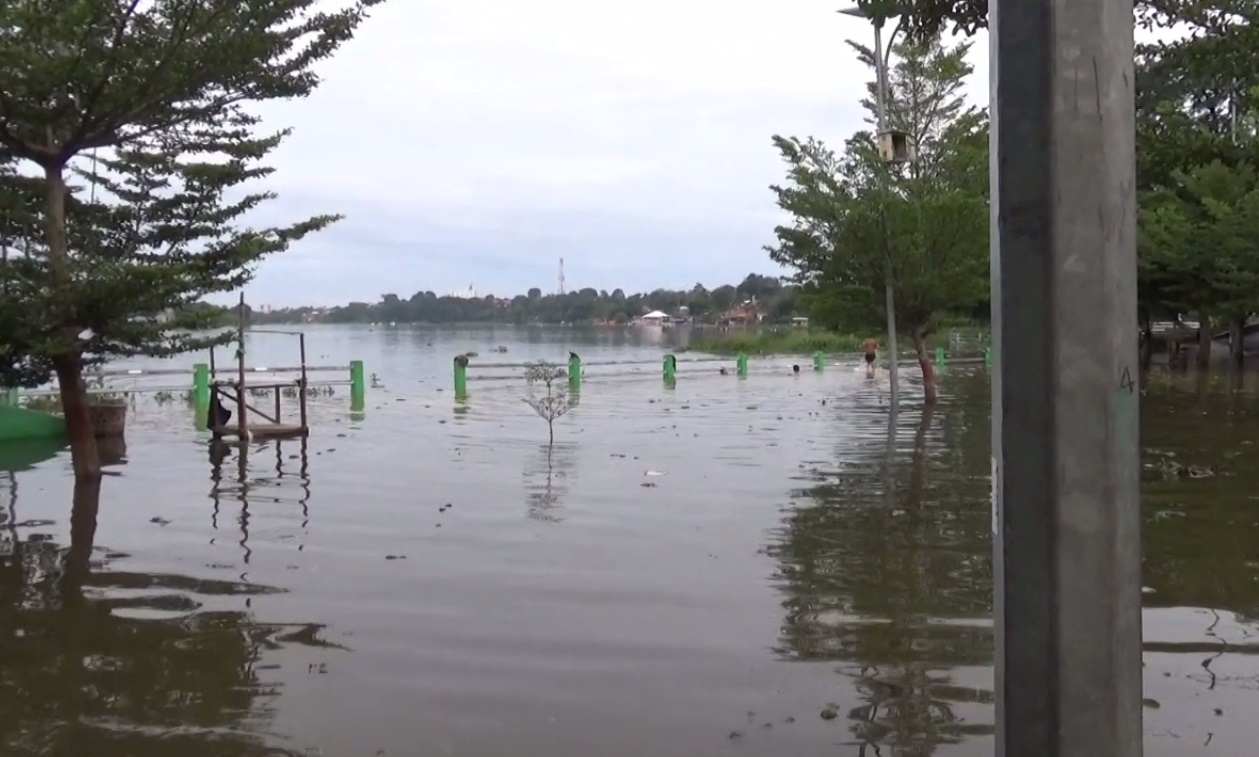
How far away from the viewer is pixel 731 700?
5074 mm

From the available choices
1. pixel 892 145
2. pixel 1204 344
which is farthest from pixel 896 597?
pixel 1204 344

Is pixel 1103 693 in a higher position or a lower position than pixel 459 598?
higher

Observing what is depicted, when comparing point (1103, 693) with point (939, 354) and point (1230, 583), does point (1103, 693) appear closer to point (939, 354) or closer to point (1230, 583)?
point (1230, 583)

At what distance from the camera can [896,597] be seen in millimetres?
6777

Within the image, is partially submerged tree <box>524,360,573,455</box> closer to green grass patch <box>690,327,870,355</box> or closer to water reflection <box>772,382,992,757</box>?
water reflection <box>772,382,992,757</box>

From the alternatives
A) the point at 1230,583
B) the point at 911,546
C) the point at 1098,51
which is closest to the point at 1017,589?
the point at 1098,51

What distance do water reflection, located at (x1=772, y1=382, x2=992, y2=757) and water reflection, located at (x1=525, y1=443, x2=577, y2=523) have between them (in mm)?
2114

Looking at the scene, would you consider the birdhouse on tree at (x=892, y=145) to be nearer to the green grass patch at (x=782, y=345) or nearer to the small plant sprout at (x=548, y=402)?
the small plant sprout at (x=548, y=402)

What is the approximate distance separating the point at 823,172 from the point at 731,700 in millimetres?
16306

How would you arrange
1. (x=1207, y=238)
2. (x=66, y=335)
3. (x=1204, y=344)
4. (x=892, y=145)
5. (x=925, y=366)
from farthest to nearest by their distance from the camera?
(x=1204, y=344), (x=1207, y=238), (x=925, y=366), (x=892, y=145), (x=66, y=335)

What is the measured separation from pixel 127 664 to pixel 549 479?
20.8ft

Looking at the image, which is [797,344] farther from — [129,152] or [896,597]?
[896,597]

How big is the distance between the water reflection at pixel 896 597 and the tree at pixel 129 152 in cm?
652

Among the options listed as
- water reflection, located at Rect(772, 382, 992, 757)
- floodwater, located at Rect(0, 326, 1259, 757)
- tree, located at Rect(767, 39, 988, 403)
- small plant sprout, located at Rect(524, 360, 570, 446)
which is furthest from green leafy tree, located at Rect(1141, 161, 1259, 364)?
water reflection, located at Rect(772, 382, 992, 757)
